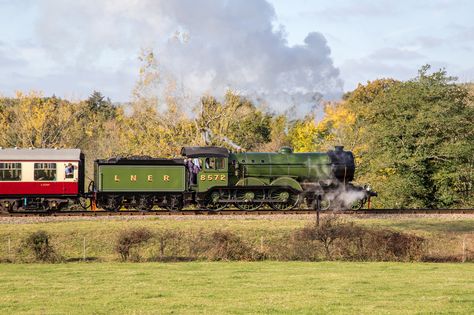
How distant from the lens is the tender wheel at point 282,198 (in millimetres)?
33438

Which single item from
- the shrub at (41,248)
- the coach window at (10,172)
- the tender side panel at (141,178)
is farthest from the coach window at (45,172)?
the shrub at (41,248)

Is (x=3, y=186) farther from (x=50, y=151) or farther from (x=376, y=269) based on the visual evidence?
(x=376, y=269)

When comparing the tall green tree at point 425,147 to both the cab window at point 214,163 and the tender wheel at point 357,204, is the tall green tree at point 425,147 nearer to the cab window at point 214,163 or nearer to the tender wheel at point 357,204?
the tender wheel at point 357,204

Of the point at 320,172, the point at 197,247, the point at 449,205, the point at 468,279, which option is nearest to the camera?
the point at 468,279

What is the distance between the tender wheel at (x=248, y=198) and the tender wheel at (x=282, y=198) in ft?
1.90

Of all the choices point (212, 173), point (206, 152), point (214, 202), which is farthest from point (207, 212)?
point (206, 152)

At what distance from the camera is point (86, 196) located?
1303 inches

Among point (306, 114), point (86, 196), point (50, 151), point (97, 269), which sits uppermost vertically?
point (306, 114)

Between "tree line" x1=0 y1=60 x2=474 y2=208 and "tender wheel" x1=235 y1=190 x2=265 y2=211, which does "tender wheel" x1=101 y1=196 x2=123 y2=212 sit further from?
"tree line" x1=0 y1=60 x2=474 y2=208

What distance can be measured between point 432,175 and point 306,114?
57.7 feet

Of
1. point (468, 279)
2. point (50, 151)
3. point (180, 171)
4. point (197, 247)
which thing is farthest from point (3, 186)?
point (468, 279)

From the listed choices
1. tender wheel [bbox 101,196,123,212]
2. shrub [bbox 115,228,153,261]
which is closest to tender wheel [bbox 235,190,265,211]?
tender wheel [bbox 101,196,123,212]

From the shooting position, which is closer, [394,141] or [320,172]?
[320,172]

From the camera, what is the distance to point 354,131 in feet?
175
